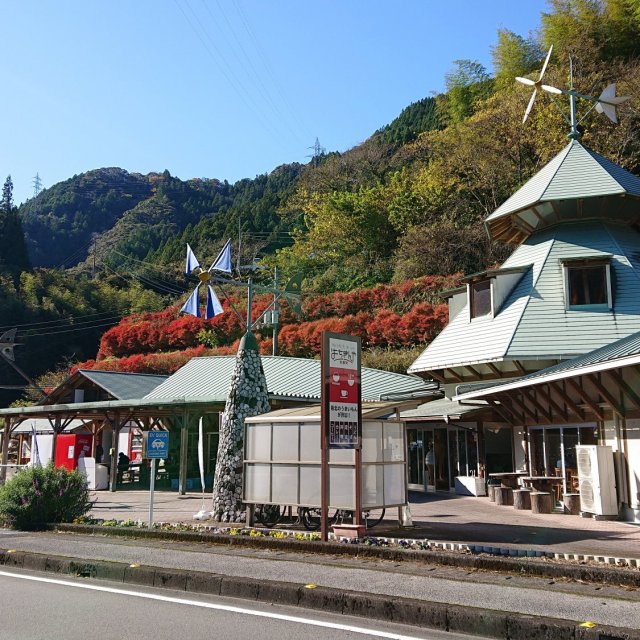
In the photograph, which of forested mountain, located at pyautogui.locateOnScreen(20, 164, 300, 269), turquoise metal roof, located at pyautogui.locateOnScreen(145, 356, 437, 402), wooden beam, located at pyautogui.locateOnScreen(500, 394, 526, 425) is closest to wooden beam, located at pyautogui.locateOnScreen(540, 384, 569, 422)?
wooden beam, located at pyautogui.locateOnScreen(500, 394, 526, 425)

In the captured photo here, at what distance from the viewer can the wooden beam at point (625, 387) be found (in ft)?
46.6

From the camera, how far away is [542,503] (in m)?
16.4

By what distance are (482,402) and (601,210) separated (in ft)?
24.1

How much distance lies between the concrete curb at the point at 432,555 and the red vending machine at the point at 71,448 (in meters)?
15.3

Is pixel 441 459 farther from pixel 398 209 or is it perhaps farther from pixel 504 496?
pixel 398 209

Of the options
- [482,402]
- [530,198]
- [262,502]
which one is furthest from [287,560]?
[530,198]

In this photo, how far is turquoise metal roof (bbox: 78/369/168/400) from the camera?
94.2 feet

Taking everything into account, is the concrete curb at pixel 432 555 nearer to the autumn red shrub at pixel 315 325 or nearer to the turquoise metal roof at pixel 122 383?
the turquoise metal roof at pixel 122 383

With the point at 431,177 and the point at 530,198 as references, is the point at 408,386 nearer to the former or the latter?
the point at 530,198

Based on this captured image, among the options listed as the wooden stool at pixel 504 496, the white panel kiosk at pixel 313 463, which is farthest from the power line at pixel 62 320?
the white panel kiosk at pixel 313 463

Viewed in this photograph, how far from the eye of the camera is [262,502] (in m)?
13.2

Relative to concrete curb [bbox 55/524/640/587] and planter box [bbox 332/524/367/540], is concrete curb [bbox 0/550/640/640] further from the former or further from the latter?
planter box [bbox 332/524/367/540]

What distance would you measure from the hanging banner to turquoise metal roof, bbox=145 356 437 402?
11771mm

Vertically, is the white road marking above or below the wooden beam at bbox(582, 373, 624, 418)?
below
